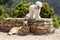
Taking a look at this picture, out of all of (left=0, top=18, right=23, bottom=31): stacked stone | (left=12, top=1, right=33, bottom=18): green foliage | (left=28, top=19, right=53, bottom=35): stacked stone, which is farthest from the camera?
(left=12, top=1, right=33, bottom=18): green foliage

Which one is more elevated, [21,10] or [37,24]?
[21,10]

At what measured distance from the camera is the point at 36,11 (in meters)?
7.91

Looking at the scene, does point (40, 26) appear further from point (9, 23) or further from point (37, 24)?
point (9, 23)

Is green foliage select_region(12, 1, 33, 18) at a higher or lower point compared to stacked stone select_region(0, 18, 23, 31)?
higher

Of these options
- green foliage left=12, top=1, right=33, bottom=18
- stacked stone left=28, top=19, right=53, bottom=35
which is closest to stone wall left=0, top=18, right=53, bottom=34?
stacked stone left=28, top=19, right=53, bottom=35

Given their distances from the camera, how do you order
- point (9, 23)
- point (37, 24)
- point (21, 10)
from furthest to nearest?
point (21, 10), point (9, 23), point (37, 24)

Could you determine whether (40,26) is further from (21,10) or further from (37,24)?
(21,10)

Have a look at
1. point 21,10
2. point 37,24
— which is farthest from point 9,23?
point 21,10

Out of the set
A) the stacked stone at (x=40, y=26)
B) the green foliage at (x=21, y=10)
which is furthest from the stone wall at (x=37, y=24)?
the green foliage at (x=21, y=10)

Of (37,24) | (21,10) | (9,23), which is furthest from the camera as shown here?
(21,10)

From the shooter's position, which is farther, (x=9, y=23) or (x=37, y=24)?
(x=9, y=23)

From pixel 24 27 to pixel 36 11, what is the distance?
0.76m

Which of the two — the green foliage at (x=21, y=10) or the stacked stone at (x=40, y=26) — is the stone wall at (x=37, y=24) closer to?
the stacked stone at (x=40, y=26)

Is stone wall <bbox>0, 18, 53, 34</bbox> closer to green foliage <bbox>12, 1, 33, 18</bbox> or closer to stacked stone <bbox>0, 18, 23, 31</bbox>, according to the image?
stacked stone <bbox>0, 18, 23, 31</bbox>
